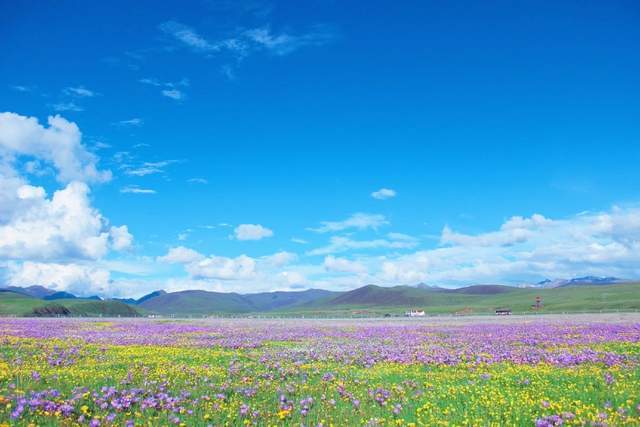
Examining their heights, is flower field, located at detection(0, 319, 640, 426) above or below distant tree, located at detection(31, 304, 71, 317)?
above

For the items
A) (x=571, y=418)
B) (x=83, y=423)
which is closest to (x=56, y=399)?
(x=83, y=423)

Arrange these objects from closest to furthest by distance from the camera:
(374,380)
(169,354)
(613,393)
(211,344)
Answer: (613,393) → (374,380) → (169,354) → (211,344)

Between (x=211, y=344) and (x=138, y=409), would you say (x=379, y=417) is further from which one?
(x=211, y=344)

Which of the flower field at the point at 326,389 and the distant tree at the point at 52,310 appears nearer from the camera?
the flower field at the point at 326,389

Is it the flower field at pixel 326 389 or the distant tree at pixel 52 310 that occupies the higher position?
the flower field at pixel 326 389

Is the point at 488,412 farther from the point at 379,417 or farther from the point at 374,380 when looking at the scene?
the point at 374,380

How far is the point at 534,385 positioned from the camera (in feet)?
40.9

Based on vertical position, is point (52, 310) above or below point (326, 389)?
below

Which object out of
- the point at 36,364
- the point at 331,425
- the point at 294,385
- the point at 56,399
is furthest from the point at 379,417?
the point at 36,364

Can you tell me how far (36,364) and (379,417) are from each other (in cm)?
1282

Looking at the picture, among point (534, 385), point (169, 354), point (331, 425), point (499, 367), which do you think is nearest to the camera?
point (331, 425)

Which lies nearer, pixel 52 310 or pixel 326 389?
pixel 326 389

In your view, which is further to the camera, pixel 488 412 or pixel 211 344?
pixel 211 344

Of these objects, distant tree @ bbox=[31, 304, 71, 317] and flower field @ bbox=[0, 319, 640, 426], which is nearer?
flower field @ bbox=[0, 319, 640, 426]
